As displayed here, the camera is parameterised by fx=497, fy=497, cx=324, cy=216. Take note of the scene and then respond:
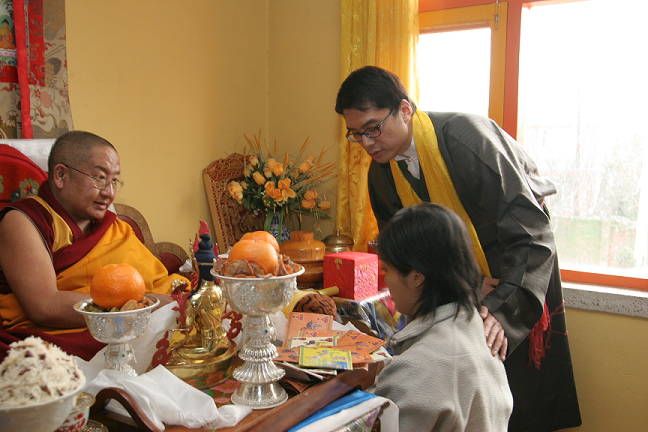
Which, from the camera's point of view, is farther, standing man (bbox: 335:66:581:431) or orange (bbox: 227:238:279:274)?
standing man (bbox: 335:66:581:431)

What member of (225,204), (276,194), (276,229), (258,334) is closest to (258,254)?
(258,334)

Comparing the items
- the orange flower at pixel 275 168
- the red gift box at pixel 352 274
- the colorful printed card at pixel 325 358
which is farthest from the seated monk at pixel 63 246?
the orange flower at pixel 275 168

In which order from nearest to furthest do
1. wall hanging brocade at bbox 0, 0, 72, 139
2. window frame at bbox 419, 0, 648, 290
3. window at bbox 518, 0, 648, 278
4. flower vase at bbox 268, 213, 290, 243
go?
wall hanging brocade at bbox 0, 0, 72, 139 < window at bbox 518, 0, 648, 278 < window frame at bbox 419, 0, 648, 290 < flower vase at bbox 268, 213, 290, 243

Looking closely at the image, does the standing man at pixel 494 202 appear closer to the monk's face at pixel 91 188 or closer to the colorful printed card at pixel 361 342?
the colorful printed card at pixel 361 342

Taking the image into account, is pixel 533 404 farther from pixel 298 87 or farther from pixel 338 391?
pixel 298 87

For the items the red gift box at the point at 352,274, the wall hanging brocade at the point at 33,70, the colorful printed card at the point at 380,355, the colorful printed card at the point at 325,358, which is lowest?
the red gift box at the point at 352,274

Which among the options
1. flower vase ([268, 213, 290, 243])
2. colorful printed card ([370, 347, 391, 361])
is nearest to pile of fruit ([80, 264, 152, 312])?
colorful printed card ([370, 347, 391, 361])

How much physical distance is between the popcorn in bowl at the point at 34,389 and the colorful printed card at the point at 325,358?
1.51ft

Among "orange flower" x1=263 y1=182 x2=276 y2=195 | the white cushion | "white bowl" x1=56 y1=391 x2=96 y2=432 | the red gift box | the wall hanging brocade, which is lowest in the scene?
the red gift box

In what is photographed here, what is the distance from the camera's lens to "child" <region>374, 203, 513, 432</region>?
0.99 m

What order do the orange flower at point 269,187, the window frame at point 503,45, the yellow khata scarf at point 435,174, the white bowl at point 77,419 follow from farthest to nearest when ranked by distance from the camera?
the orange flower at point 269,187, the window frame at point 503,45, the yellow khata scarf at point 435,174, the white bowl at point 77,419

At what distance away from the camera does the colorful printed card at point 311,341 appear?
1.11 meters

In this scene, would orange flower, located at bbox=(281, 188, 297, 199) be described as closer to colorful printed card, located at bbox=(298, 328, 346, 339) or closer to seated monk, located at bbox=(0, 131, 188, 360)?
seated monk, located at bbox=(0, 131, 188, 360)

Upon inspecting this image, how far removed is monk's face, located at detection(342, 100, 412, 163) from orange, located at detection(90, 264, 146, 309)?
1.04 meters
